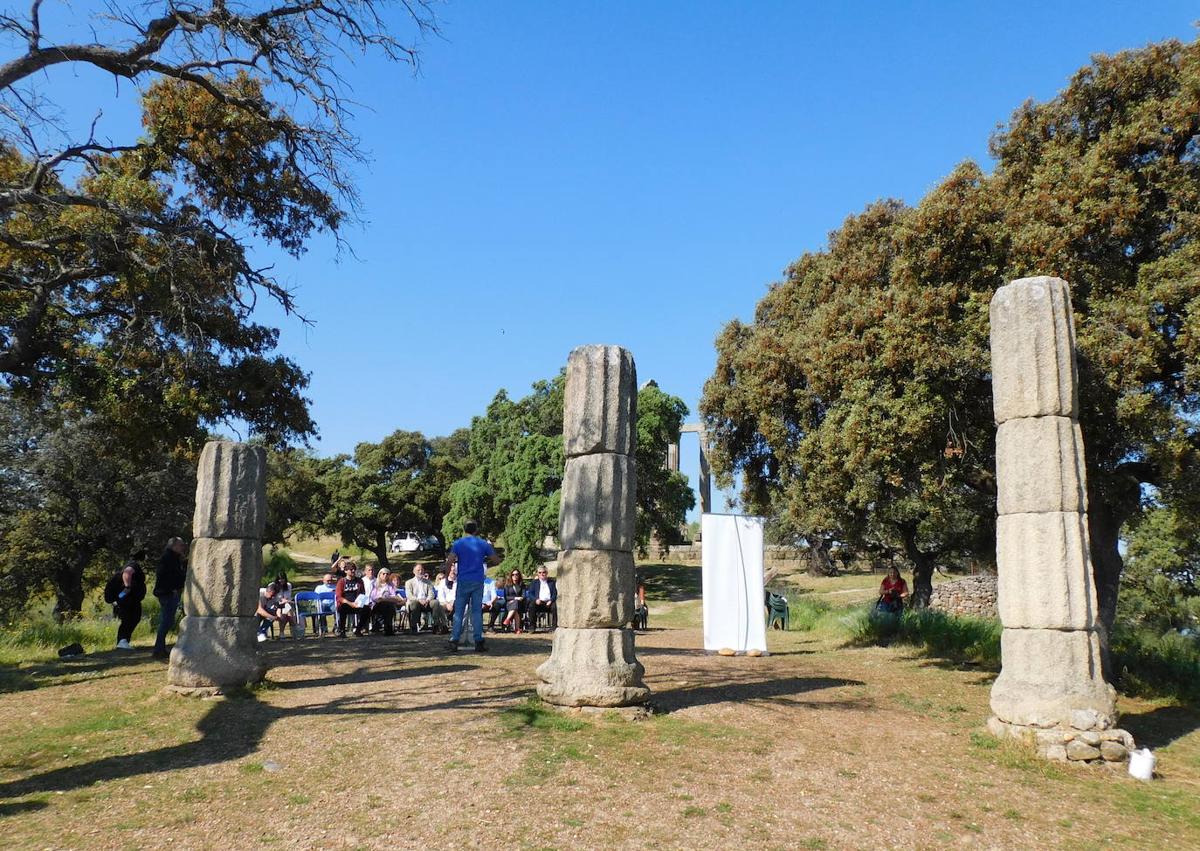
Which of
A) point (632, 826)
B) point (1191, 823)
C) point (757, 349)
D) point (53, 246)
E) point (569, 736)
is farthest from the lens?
point (757, 349)

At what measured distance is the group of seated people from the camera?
1514cm

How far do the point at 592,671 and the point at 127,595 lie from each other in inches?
341

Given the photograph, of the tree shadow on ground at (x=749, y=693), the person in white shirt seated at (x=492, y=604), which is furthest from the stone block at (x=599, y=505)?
the person in white shirt seated at (x=492, y=604)

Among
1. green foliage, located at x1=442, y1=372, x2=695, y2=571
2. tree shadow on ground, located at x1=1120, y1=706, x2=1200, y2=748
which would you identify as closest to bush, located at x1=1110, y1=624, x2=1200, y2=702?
tree shadow on ground, located at x1=1120, y1=706, x2=1200, y2=748

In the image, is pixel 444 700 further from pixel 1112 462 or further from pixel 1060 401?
pixel 1112 462

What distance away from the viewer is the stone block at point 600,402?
8.88 m

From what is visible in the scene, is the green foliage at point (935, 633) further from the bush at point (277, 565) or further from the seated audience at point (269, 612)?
the bush at point (277, 565)

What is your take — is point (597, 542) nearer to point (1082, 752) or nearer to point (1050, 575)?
point (1050, 575)

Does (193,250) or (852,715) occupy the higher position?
(193,250)

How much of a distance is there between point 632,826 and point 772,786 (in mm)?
1509

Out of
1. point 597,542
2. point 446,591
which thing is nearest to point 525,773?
point 597,542

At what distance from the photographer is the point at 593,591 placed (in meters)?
8.59

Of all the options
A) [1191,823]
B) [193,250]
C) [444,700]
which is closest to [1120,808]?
[1191,823]

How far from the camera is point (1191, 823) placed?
239 inches
